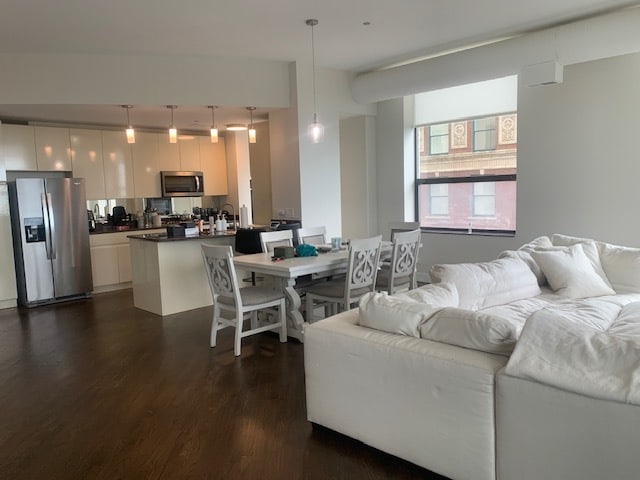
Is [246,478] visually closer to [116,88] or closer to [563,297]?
[563,297]

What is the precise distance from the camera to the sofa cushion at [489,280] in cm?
326

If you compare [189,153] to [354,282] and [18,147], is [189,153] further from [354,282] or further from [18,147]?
[354,282]

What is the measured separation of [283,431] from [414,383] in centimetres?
93

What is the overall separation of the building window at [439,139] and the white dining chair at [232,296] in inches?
128

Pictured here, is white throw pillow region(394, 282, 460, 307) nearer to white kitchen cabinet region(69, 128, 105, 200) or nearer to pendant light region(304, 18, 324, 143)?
pendant light region(304, 18, 324, 143)

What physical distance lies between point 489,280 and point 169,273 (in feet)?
11.6

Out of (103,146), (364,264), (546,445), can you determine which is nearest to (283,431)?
(546,445)

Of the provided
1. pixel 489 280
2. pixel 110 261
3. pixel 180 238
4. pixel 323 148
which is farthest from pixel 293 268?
pixel 110 261

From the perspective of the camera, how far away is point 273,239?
16.2 feet

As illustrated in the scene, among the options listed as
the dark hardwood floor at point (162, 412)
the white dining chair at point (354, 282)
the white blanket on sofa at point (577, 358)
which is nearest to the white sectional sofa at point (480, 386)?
the white blanket on sofa at point (577, 358)

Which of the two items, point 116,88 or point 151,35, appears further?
point 116,88

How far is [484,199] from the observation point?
5973 millimetres

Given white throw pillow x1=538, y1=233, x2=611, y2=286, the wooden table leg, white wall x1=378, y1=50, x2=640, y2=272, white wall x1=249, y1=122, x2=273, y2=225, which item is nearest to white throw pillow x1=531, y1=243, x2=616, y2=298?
white throw pillow x1=538, y1=233, x2=611, y2=286

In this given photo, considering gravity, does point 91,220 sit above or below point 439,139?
below
